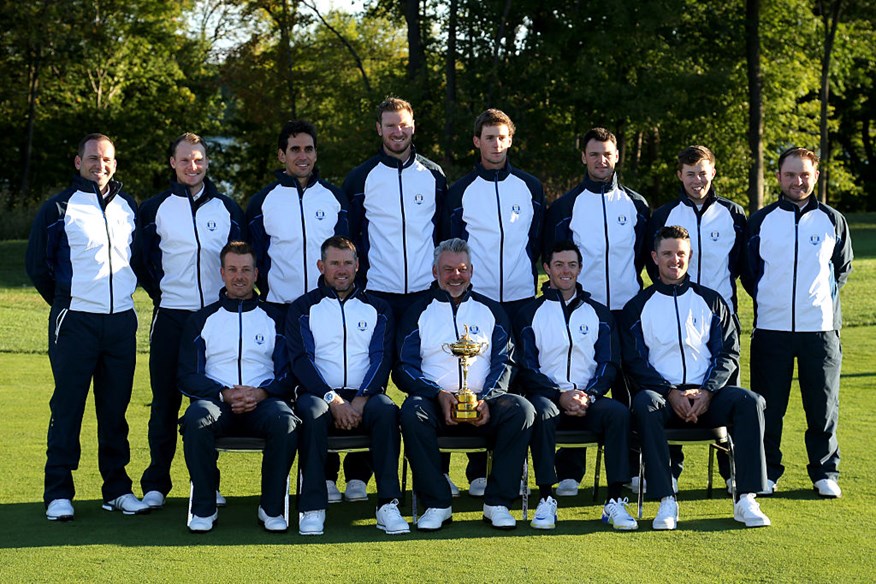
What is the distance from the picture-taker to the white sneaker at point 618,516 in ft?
18.0

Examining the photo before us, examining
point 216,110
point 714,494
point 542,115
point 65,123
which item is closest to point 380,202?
point 714,494

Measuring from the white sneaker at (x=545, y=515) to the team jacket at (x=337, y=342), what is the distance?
0.99 meters

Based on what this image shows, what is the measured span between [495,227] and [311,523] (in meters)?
1.89

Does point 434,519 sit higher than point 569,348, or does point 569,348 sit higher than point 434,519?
point 569,348

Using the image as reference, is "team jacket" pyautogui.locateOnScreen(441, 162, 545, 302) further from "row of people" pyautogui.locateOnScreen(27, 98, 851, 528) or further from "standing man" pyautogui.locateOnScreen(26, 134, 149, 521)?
"standing man" pyautogui.locateOnScreen(26, 134, 149, 521)

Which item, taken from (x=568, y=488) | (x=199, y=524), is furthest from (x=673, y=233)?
(x=199, y=524)

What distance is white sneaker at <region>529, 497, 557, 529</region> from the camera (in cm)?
554

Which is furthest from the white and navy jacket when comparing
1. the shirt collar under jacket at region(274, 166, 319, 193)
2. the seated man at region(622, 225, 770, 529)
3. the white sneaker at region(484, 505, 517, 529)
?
the shirt collar under jacket at region(274, 166, 319, 193)

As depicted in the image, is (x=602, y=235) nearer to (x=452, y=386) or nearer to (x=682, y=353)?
(x=682, y=353)

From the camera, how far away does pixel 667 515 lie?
5535 mm

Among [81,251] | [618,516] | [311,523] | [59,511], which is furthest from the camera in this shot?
[81,251]

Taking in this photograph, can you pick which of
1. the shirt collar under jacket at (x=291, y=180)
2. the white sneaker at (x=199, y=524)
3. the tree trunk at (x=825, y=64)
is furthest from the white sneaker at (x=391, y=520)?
the tree trunk at (x=825, y=64)

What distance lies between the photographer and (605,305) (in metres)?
6.36

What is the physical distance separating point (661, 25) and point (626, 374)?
72.9 ft
